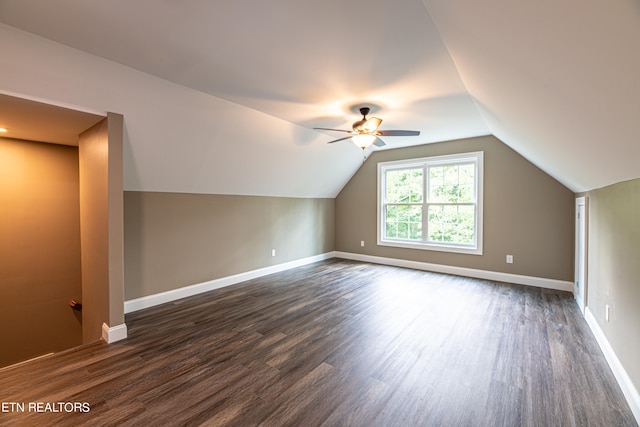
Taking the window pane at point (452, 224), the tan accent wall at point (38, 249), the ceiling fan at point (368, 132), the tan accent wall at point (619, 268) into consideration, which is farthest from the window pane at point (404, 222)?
the tan accent wall at point (38, 249)

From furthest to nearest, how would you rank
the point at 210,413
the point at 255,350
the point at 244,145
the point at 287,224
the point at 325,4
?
the point at 287,224, the point at 244,145, the point at 255,350, the point at 210,413, the point at 325,4

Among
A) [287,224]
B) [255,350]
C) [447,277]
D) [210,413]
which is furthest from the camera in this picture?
[287,224]

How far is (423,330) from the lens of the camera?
9.42 feet

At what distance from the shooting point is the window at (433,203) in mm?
4891

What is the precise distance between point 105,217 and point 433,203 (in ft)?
16.7

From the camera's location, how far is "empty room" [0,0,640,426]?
5.47 ft

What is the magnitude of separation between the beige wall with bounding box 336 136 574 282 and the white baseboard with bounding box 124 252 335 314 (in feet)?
8.75

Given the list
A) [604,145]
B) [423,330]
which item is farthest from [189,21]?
[423,330]

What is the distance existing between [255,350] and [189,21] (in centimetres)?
263

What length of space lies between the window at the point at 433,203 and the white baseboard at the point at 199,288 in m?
2.26

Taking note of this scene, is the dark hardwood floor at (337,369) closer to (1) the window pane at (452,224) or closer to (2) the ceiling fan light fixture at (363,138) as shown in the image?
(1) the window pane at (452,224)

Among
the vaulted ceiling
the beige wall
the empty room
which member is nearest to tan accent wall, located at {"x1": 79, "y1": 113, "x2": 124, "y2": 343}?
the empty room

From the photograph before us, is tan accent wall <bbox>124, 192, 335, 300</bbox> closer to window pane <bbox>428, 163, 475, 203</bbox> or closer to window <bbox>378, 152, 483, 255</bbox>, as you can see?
window <bbox>378, 152, 483, 255</bbox>

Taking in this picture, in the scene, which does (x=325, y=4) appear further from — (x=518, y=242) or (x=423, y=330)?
(x=518, y=242)
